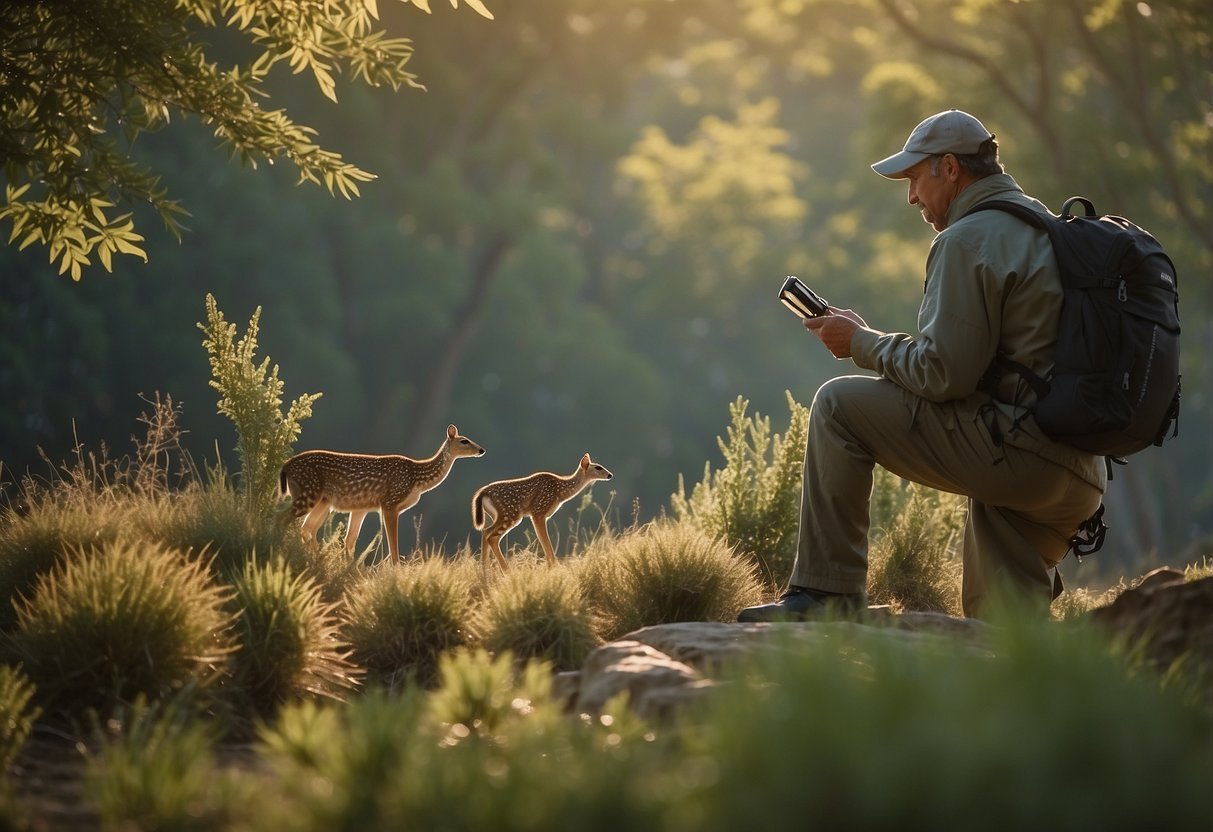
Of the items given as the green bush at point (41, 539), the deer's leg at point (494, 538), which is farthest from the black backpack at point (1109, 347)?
the green bush at point (41, 539)

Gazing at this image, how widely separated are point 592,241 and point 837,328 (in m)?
34.0

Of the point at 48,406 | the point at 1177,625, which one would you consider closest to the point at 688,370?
the point at 48,406

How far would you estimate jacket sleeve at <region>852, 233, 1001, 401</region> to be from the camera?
5.65 metres

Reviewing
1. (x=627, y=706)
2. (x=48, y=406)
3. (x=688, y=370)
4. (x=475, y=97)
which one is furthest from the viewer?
(x=688, y=370)

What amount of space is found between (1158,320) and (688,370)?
3364 cm

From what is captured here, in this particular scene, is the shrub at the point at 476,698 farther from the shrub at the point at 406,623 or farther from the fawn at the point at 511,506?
the fawn at the point at 511,506

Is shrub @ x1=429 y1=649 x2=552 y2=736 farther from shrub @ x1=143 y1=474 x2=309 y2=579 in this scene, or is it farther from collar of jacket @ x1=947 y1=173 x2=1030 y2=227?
collar of jacket @ x1=947 y1=173 x2=1030 y2=227

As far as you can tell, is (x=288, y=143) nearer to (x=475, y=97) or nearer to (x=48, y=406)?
(x=48, y=406)

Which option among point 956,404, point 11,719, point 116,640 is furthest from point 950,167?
point 11,719

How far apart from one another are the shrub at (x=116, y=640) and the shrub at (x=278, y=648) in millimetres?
165

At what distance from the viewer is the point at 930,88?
25344mm

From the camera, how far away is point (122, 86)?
7523mm

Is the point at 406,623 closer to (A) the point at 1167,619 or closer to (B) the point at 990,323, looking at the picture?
(B) the point at 990,323

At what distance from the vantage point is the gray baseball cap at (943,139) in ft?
19.9
